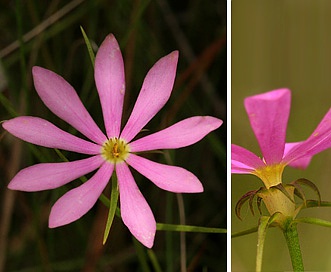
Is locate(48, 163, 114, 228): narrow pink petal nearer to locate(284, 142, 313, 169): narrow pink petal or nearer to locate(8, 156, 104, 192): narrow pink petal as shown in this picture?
locate(8, 156, 104, 192): narrow pink petal

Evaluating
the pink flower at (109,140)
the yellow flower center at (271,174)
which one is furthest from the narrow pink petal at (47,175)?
the yellow flower center at (271,174)

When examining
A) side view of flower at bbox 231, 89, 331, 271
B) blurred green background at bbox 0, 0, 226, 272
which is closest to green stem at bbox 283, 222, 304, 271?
A: side view of flower at bbox 231, 89, 331, 271

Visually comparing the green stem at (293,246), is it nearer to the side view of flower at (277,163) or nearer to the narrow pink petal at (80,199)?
the side view of flower at (277,163)

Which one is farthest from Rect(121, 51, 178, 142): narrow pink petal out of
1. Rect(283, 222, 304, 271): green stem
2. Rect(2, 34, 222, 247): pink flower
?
Rect(283, 222, 304, 271): green stem

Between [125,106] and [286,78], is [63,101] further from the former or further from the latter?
[286,78]

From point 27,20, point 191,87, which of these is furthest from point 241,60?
point 27,20

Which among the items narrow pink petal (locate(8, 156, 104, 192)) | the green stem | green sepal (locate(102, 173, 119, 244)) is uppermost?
narrow pink petal (locate(8, 156, 104, 192))

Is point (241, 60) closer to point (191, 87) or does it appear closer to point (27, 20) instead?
point (191, 87)

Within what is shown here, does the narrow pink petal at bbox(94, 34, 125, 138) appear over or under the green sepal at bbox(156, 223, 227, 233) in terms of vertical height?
over
